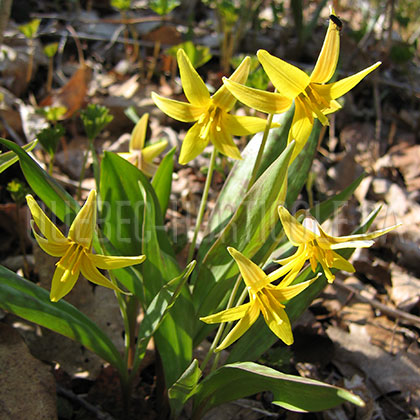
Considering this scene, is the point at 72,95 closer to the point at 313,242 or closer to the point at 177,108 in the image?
the point at 177,108

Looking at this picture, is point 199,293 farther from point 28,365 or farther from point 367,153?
point 367,153

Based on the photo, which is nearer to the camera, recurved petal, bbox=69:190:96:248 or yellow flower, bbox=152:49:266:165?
recurved petal, bbox=69:190:96:248

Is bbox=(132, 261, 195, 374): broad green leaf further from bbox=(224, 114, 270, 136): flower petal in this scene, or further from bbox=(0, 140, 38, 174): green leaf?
bbox=(0, 140, 38, 174): green leaf

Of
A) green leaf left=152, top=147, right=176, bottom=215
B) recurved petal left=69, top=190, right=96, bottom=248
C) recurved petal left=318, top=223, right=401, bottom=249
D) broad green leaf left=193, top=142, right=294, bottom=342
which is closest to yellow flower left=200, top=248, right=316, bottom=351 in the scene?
recurved petal left=318, top=223, right=401, bottom=249

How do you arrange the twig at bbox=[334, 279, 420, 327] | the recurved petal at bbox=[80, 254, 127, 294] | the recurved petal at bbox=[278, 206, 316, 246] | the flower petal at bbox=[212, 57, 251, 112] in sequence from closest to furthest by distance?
the recurved petal at bbox=[278, 206, 316, 246]
the recurved petal at bbox=[80, 254, 127, 294]
the flower petal at bbox=[212, 57, 251, 112]
the twig at bbox=[334, 279, 420, 327]

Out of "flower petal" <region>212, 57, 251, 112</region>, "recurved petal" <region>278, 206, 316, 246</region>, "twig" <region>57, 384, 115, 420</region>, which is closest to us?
"recurved petal" <region>278, 206, 316, 246</region>

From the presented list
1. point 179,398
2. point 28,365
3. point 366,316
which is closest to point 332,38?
point 179,398
